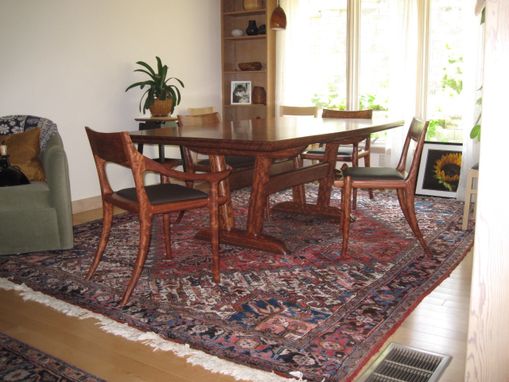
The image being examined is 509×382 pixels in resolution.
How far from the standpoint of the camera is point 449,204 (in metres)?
4.72

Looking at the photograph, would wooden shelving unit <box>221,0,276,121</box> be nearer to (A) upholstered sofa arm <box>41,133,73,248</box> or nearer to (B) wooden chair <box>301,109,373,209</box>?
(B) wooden chair <box>301,109,373,209</box>

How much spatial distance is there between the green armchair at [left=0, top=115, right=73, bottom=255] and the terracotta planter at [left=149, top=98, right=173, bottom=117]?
157 cm

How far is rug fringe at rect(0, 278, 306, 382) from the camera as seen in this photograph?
6.35 ft

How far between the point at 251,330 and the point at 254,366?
0.30 m

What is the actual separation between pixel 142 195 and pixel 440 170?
3409 millimetres

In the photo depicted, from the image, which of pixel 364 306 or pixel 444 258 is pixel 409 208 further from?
pixel 364 306

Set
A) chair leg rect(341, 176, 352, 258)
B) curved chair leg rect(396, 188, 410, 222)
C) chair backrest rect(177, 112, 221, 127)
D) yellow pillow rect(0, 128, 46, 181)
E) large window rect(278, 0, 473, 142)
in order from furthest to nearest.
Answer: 1. large window rect(278, 0, 473, 142)
2. chair backrest rect(177, 112, 221, 127)
3. yellow pillow rect(0, 128, 46, 181)
4. curved chair leg rect(396, 188, 410, 222)
5. chair leg rect(341, 176, 352, 258)

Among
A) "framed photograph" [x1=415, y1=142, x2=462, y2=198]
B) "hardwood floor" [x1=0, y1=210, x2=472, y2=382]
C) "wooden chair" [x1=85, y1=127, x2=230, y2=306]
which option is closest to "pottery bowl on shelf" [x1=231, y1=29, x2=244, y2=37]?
"framed photograph" [x1=415, y1=142, x2=462, y2=198]

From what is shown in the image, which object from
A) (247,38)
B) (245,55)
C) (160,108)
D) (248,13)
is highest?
(248,13)

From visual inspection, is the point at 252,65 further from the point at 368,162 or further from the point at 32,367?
the point at 32,367

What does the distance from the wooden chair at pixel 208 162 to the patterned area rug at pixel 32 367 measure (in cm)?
174

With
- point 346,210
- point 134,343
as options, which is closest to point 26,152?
point 134,343

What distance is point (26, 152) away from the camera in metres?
3.66

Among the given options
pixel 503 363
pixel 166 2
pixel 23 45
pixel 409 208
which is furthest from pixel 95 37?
pixel 503 363
